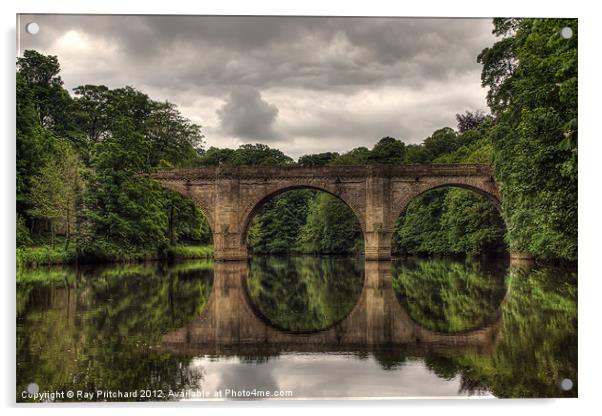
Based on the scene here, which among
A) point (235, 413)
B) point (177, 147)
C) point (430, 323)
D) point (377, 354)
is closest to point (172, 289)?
point (430, 323)

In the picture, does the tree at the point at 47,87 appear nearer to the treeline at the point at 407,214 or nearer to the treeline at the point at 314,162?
the treeline at the point at 314,162

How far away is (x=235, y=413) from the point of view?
7.70 m

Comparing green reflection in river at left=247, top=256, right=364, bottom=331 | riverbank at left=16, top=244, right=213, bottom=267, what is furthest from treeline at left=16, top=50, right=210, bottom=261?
green reflection in river at left=247, top=256, right=364, bottom=331

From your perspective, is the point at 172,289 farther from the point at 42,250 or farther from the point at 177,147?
the point at 177,147

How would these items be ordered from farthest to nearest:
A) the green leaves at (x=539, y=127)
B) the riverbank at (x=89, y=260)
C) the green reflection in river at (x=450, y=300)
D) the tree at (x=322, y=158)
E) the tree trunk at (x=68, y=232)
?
the tree at (x=322, y=158) < the tree trunk at (x=68, y=232) < the riverbank at (x=89, y=260) < the green reflection in river at (x=450, y=300) < the green leaves at (x=539, y=127)

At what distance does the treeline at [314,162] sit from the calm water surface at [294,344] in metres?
2.47

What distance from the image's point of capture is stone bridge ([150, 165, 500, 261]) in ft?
130

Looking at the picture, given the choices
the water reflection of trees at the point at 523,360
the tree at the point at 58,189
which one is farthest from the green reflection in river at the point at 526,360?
the tree at the point at 58,189

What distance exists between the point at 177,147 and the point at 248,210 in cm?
712

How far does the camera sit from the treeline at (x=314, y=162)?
14516mm

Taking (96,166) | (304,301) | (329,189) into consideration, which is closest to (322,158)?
(329,189)

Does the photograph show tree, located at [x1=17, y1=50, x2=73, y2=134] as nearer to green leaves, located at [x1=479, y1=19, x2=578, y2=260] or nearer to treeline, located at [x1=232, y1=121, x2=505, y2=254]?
green leaves, located at [x1=479, y1=19, x2=578, y2=260]

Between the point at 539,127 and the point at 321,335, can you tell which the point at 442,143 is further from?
the point at 321,335

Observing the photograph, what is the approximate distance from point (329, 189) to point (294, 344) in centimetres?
2955
